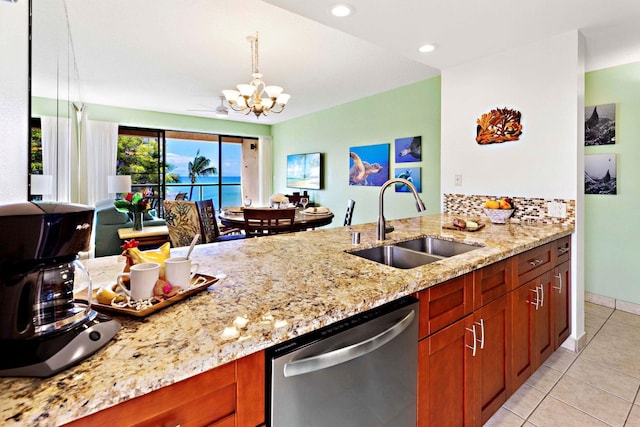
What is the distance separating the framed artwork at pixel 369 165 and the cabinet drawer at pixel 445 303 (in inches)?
128

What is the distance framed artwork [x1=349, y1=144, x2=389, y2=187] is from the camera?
4.61 meters

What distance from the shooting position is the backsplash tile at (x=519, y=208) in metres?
2.34

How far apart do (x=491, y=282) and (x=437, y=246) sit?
50cm

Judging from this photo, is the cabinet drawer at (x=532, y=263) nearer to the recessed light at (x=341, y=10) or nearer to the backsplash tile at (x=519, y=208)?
the backsplash tile at (x=519, y=208)

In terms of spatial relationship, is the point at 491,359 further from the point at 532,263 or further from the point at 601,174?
the point at 601,174

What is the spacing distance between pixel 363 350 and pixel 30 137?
1.28 m

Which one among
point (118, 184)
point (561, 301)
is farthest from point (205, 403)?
point (118, 184)

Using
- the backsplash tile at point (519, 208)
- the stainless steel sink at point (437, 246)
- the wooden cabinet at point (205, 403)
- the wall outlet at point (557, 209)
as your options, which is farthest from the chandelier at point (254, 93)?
the wooden cabinet at point (205, 403)

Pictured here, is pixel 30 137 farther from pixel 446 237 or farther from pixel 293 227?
pixel 293 227

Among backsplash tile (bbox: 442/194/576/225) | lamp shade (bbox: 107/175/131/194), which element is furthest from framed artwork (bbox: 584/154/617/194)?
lamp shade (bbox: 107/175/131/194)

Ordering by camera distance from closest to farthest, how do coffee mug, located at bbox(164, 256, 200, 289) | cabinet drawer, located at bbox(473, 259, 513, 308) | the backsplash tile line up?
coffee mug, located at bbox(164, 256, 200, 289) < cabinet drawer, located at bbox(473, 259, 513, 308) < the backsplash tile

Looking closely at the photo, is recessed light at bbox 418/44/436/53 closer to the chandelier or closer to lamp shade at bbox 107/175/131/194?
the chandelier

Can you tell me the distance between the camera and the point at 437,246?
2000 mm

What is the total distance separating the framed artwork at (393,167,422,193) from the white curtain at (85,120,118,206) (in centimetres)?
498
